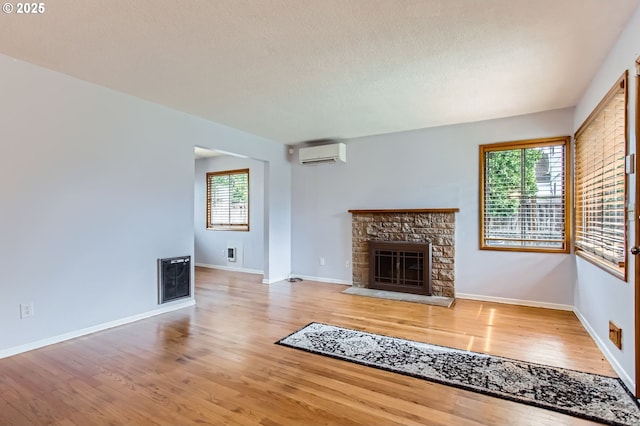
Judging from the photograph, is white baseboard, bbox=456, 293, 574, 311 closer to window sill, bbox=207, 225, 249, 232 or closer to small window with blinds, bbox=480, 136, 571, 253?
small window with blinds, bbox=480, 136, 571, 253

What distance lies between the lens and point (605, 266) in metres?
2.68

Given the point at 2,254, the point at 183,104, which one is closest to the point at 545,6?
the point at 183,104

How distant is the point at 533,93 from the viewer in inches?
137

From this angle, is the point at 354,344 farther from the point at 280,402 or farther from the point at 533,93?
the point at 533,93

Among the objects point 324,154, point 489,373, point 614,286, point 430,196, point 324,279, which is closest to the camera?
point 489,373

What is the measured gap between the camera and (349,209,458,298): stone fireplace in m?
4.64

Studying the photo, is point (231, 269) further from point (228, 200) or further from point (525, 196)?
point (525, 196)

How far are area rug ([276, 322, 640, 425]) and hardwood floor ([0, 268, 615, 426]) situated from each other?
10 centimetres

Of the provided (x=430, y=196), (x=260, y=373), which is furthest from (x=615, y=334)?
(x=430, y=196)

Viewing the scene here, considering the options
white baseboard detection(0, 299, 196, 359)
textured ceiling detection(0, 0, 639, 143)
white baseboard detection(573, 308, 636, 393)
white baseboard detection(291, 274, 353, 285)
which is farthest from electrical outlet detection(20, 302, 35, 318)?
white baseboard detection(573, 308, 636, 393)

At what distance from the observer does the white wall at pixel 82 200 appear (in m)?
2.74

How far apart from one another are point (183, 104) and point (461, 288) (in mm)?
4388

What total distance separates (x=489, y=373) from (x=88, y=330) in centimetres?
360

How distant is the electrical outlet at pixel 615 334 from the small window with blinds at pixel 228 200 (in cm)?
562
